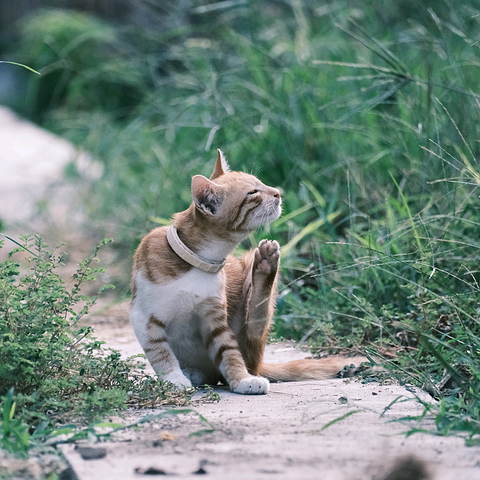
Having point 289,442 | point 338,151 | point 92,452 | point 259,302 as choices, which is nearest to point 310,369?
point 259,302

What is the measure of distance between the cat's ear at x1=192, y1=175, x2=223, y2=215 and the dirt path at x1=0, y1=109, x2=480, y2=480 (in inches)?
30.6

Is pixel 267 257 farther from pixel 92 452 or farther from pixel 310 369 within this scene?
pixel 92 452

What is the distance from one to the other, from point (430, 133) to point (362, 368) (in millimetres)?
1637

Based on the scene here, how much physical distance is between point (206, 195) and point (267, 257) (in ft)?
1.24

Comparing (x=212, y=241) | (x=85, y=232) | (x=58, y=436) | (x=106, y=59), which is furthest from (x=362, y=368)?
(x=106, y=59)

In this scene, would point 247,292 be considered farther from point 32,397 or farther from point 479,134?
point 479,134

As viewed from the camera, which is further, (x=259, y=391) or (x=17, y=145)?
(x=17, y=145)

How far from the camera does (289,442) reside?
5.62ft

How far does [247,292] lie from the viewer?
114 inches

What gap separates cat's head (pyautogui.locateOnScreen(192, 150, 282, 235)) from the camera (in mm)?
2664

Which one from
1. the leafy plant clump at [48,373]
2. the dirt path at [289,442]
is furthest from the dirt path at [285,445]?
the leafy plant clump at [48,373]

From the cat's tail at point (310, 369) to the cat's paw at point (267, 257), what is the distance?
458 millimetres

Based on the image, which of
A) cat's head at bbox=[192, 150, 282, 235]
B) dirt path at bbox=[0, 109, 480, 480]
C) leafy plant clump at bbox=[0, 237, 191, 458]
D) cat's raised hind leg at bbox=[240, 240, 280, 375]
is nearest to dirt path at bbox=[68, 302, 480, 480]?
Answer: dirt path at bbox=[0, 109, 480, 480]

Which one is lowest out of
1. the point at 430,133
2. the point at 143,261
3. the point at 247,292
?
the point at 247,292
